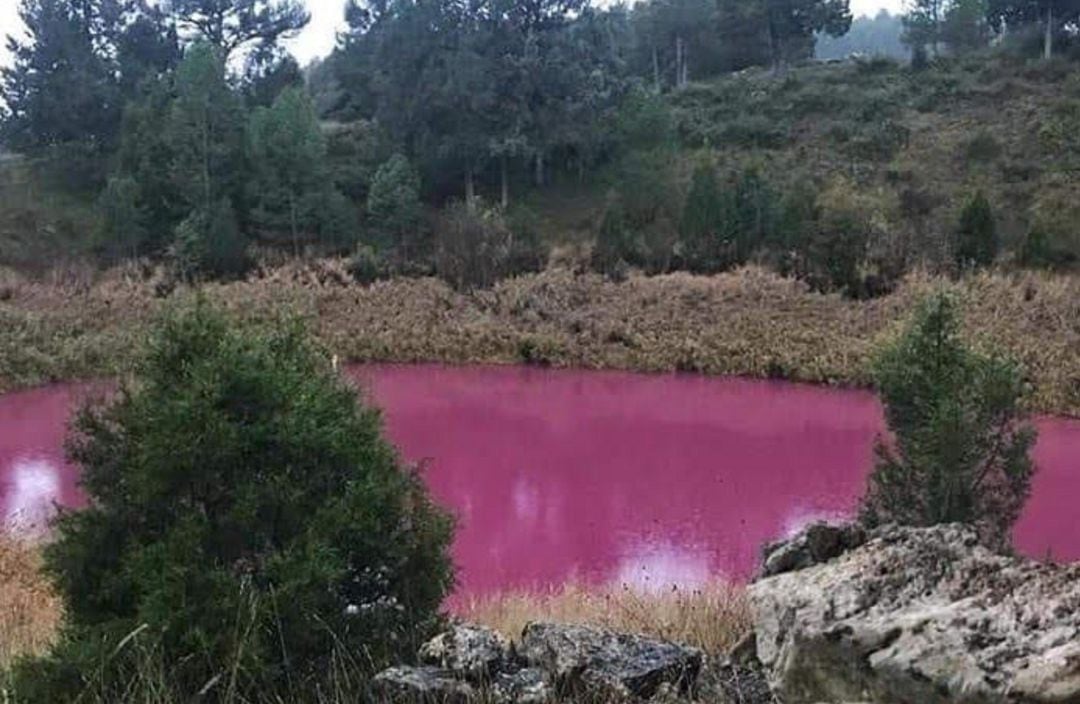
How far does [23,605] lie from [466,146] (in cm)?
1876

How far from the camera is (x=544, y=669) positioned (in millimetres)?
2645

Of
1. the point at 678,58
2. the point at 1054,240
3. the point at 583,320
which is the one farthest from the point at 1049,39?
the point at 583,320

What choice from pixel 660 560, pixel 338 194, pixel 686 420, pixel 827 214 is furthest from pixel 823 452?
pixel 338 194

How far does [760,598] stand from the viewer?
2.63 meters

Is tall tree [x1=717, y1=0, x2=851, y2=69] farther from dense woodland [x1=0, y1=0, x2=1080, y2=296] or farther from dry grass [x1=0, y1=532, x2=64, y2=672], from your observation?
dry grass [x1=0, y1=532, x2=64, y2=672]

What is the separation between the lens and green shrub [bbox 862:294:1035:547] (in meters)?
4.96

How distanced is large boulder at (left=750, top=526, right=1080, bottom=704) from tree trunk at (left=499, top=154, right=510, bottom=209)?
20.7 meters

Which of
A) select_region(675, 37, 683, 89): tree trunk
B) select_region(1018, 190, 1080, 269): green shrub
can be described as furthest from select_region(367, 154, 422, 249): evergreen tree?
select_region(675, 37, 683, 89): tree trunk

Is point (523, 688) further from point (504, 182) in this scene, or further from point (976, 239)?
point (504, 182)

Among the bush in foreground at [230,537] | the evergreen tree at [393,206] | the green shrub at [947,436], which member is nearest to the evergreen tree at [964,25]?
the evergreen tree at [393,206]

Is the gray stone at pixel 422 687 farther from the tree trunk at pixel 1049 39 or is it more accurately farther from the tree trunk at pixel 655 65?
the tree trunk at pixel 655 65

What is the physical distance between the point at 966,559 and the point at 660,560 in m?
5.14

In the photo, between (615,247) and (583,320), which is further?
(615,247)

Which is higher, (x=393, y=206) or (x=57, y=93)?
(x=57, y=93)
